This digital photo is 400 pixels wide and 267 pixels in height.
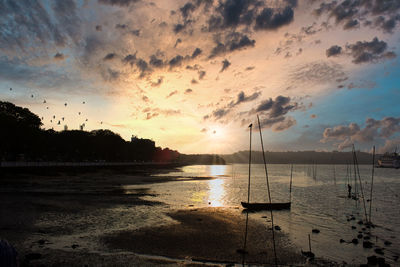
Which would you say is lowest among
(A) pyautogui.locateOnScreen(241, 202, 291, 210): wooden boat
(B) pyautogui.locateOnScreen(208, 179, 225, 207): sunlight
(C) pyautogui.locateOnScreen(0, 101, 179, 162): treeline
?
(B) pyautogui.locateOnScreen(208, 179, 225, 207): sunlight

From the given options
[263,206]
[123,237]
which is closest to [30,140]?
[263,206]

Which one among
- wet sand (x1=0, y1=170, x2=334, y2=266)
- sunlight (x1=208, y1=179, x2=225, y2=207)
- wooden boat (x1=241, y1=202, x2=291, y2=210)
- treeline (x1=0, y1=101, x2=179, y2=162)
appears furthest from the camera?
treeline (x1=0, y1=101, x2=179, y2=162)

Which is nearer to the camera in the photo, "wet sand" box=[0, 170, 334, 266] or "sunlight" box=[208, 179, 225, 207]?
"wet sand" box=[0, 170, 334, 266]

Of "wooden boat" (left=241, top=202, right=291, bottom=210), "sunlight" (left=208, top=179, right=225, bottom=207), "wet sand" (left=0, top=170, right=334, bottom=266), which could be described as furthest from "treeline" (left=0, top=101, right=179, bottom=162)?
"wooden boat" (left=241, top=202, right=291, bottom=210)

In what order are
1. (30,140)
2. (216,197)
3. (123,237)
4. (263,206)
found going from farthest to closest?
1. (30,140)
2. (216,197)
3. (263,206)
4. (123,237)

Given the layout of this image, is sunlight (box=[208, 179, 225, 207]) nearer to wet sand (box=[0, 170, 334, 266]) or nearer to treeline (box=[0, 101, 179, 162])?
wet sand (box=[0, 170, 334, 266])

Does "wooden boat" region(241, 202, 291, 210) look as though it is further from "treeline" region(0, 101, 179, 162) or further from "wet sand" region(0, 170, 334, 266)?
"treeline" region(0, 101, 179, 162)

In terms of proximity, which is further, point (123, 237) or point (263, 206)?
point (263, 206)

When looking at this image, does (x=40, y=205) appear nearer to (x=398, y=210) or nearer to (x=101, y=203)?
(x=101, y=203)

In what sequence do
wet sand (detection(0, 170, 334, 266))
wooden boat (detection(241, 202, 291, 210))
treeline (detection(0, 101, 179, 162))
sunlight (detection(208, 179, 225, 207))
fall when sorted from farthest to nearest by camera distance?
treeline (detection(0, 101, 179, 162))
sunlight (detection(208, 179, 225, 207))
wooden boat (detection(241, 202, 291, 210))
wet sand (detection(0, 170, 334, 266))

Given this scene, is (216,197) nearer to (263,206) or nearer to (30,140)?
(263,206)

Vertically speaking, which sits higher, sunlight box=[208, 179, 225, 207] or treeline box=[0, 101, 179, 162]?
treeline box=[0, 101, 179, 162]

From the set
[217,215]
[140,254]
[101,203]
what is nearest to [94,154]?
[101,203]

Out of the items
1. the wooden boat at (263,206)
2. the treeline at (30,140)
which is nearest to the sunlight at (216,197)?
the wooden boat at (263,206)
